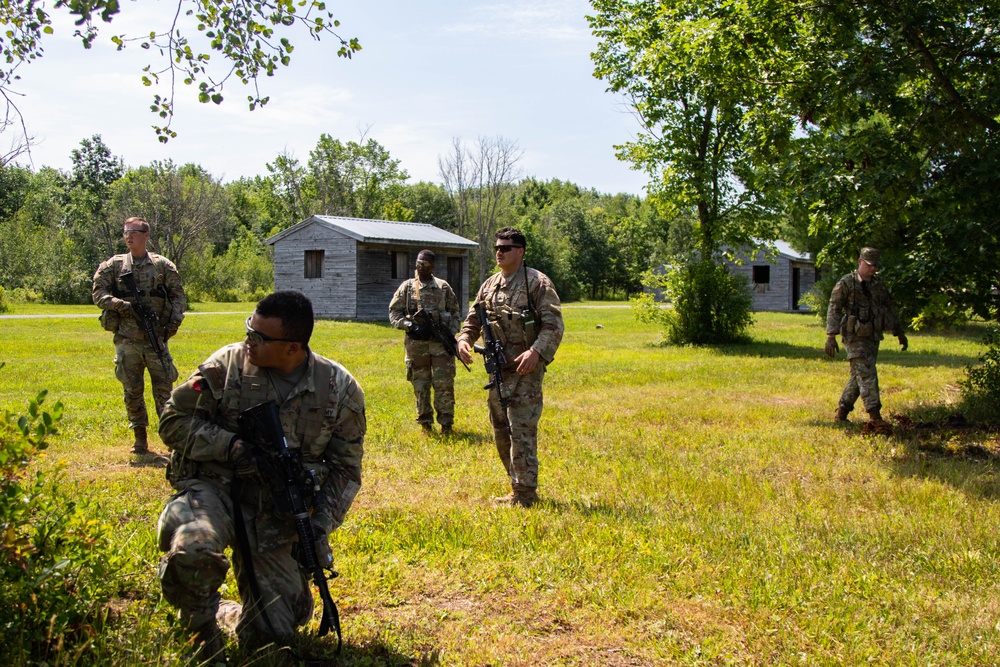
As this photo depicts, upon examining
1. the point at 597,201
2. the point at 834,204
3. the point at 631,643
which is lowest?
the point at 631,643

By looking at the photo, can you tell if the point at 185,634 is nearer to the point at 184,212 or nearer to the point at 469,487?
the point at 469,487

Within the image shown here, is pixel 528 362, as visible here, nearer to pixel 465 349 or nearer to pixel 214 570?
pixel 465 349

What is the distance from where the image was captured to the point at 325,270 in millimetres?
32281

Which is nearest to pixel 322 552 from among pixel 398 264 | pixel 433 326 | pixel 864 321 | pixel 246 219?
pixel 433 326

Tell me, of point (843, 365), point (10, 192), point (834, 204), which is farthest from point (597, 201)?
point (834, 204)

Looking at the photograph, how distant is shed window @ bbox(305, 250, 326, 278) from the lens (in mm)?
32812

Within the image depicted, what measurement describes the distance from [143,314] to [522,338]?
149 inches

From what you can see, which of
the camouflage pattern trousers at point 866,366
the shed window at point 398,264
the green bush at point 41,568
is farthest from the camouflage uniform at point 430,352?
the shed window at point 398,264

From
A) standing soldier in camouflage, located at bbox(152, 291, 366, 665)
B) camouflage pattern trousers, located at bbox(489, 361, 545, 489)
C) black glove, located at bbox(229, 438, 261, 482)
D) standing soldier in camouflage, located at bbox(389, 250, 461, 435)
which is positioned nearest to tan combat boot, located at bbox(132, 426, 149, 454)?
standing soldier in camouflage, located at bbox(389, 250, 461, 435)

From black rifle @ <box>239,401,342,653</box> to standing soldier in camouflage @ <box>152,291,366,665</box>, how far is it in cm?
3

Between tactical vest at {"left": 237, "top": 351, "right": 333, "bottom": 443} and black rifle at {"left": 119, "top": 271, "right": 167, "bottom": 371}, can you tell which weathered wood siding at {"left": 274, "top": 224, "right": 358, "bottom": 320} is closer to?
black rifle at {"left": 119, "top": 271, "right": 167, "bottom": 371}

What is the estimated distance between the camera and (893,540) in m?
5.72

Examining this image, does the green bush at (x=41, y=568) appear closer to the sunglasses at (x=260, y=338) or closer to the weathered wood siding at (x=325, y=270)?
the sunglasses at (x=260, y=338)

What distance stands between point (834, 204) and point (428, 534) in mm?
6379
